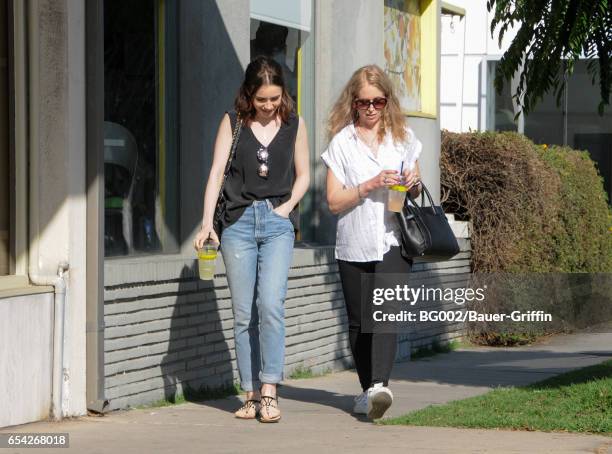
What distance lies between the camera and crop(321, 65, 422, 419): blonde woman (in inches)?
269

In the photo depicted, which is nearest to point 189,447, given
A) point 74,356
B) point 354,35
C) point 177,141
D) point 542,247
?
point 74,356

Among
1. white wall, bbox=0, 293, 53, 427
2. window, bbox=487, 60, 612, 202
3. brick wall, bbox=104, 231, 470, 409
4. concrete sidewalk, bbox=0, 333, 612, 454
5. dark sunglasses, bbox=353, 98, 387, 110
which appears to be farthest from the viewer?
window, bbox=487, 60, 612, 202

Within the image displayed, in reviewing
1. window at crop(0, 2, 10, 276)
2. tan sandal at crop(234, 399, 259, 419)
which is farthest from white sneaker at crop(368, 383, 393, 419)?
window at crop(0, 2, 10, 276)

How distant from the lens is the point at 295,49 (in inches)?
392

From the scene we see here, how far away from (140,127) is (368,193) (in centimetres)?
184

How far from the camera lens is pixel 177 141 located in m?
8.24

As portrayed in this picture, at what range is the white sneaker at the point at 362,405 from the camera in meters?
6.96

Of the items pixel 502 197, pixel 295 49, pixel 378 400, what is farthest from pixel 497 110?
pixel 378 400

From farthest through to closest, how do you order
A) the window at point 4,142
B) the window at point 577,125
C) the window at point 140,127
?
the window at point 577,125 < the window at point 140,127 < the window at point 4,142

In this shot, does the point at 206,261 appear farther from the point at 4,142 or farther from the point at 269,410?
the point at 4,142

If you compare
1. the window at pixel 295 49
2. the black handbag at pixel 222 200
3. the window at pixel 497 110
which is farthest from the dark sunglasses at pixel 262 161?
the window at pixel 497 110

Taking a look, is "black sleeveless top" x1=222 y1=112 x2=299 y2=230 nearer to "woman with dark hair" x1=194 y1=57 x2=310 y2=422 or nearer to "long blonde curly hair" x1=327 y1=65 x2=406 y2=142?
"woman with dark hair" x1=194 y1=57 x2=310 y2=422

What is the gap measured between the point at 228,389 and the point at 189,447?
2.25 m

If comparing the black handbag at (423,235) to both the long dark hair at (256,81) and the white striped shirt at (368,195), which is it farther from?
the long dark hair at (256,81)
